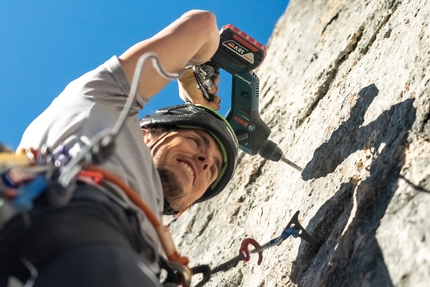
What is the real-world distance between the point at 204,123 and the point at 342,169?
3.04 feet

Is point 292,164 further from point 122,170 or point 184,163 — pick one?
point 122,170

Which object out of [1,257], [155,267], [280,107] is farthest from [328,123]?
[1,257]

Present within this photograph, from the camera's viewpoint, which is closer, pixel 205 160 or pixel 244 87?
pixel 205 160

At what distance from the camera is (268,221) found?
3965 millimetres

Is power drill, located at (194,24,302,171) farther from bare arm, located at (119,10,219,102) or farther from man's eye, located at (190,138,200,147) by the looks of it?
bare arm, located at (119,10,219,102)

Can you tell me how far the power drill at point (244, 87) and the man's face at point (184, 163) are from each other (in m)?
1.13

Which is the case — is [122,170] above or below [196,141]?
below

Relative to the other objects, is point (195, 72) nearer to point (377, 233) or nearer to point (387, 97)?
point (387, 97)

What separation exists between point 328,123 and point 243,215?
1.20 m

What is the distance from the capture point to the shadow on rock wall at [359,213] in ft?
7.31

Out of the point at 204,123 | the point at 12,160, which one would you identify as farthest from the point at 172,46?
the point at 12,160

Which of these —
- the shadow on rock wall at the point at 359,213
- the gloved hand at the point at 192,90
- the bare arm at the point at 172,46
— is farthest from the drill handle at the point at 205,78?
the shadow on rock wall at the point at 359,213

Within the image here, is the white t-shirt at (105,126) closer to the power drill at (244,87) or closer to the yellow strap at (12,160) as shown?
the yellow strap at (12,160)

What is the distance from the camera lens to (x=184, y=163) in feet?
10.2
